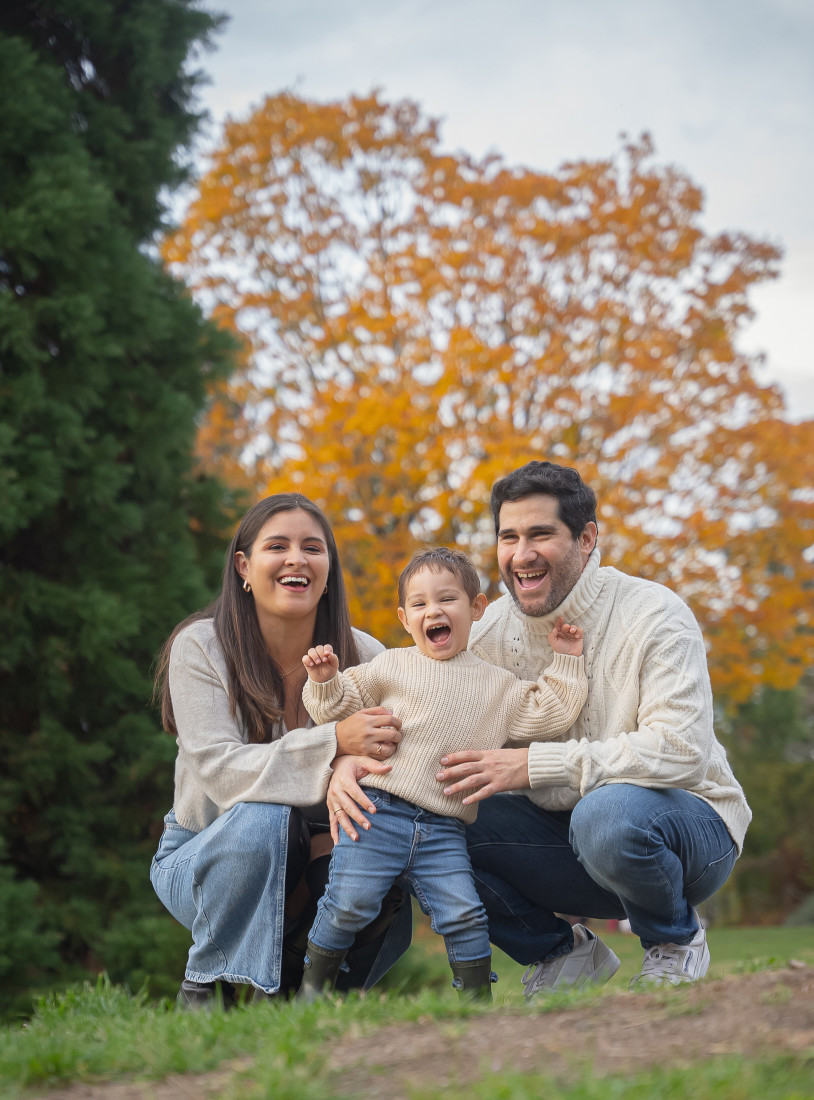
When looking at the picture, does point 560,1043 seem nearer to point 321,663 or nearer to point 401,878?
point 401,878

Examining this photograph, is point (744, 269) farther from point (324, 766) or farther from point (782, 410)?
point (324, 766)

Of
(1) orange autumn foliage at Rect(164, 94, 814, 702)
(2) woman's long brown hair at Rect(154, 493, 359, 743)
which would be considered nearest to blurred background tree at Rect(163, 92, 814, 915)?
(1) orange autumn foliage at Rect(164, 94, 814, 702)

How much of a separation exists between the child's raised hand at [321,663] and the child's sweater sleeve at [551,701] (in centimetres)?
59

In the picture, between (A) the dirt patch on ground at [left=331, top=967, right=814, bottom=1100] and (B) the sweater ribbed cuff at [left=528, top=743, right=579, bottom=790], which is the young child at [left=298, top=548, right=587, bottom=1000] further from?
(A) the dirt patch on ground at [left=331, top=967, right=814, bottom=1100]

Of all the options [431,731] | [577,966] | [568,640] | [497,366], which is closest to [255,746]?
[431,731]

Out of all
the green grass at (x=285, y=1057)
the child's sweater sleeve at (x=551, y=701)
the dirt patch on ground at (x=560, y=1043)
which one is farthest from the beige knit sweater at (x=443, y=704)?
the dirt patch on ground at (x=560, y=1043)

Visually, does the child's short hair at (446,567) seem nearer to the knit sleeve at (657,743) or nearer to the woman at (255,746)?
the woman at (255,746)

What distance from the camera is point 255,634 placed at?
11.6ft

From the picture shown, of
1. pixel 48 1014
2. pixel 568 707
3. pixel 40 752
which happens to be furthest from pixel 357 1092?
pixel 40 752

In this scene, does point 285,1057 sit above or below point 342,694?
below

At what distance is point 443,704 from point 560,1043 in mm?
1259

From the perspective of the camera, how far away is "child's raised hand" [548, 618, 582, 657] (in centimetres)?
316

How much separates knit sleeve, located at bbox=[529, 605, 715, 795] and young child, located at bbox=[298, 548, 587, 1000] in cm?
14

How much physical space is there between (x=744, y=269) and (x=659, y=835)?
8224 millimetres
